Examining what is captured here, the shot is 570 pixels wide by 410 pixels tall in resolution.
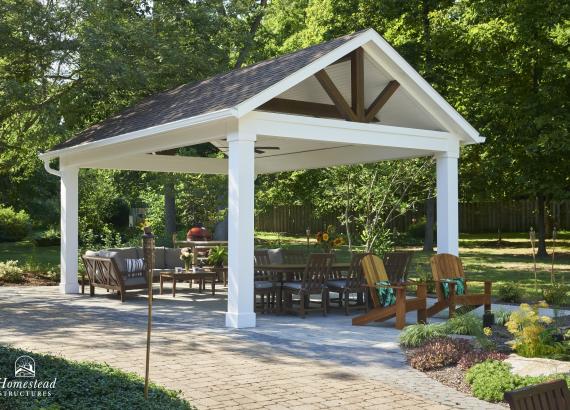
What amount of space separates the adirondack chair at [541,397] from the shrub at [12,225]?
102 feet

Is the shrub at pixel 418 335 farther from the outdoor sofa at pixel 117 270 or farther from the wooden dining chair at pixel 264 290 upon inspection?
the outdoor sofa at pixel 117 270

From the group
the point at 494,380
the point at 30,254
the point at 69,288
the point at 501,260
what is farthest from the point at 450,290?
the point at 30,254

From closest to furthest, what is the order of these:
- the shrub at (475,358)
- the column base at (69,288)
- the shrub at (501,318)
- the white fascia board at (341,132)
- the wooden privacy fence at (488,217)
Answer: the shrub at (475,358)
the shrub at (501,318)
the white fascia board at (341,132)
the column base at (69,288)
the wooden privacy fence at (488,217)

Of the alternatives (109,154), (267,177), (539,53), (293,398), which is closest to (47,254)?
(267,177)

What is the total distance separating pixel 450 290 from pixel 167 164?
7.89m

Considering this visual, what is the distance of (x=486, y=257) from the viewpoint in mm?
25375

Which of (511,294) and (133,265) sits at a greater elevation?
(133,265)

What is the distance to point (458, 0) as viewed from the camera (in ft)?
85.6

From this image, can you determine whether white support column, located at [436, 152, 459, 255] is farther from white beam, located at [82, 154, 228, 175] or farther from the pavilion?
white beam, located at [82, 154, 228, 175]

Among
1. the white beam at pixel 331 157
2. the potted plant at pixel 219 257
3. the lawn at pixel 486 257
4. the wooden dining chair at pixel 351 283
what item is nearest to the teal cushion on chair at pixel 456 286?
the wooden dining chair at pixel 351 283

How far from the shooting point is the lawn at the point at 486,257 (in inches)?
756

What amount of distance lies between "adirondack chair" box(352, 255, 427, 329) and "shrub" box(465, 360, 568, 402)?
3.51 m

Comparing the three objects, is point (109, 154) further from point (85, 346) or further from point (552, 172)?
point (552, 172)

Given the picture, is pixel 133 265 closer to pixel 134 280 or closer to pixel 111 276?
pixel 134 280
